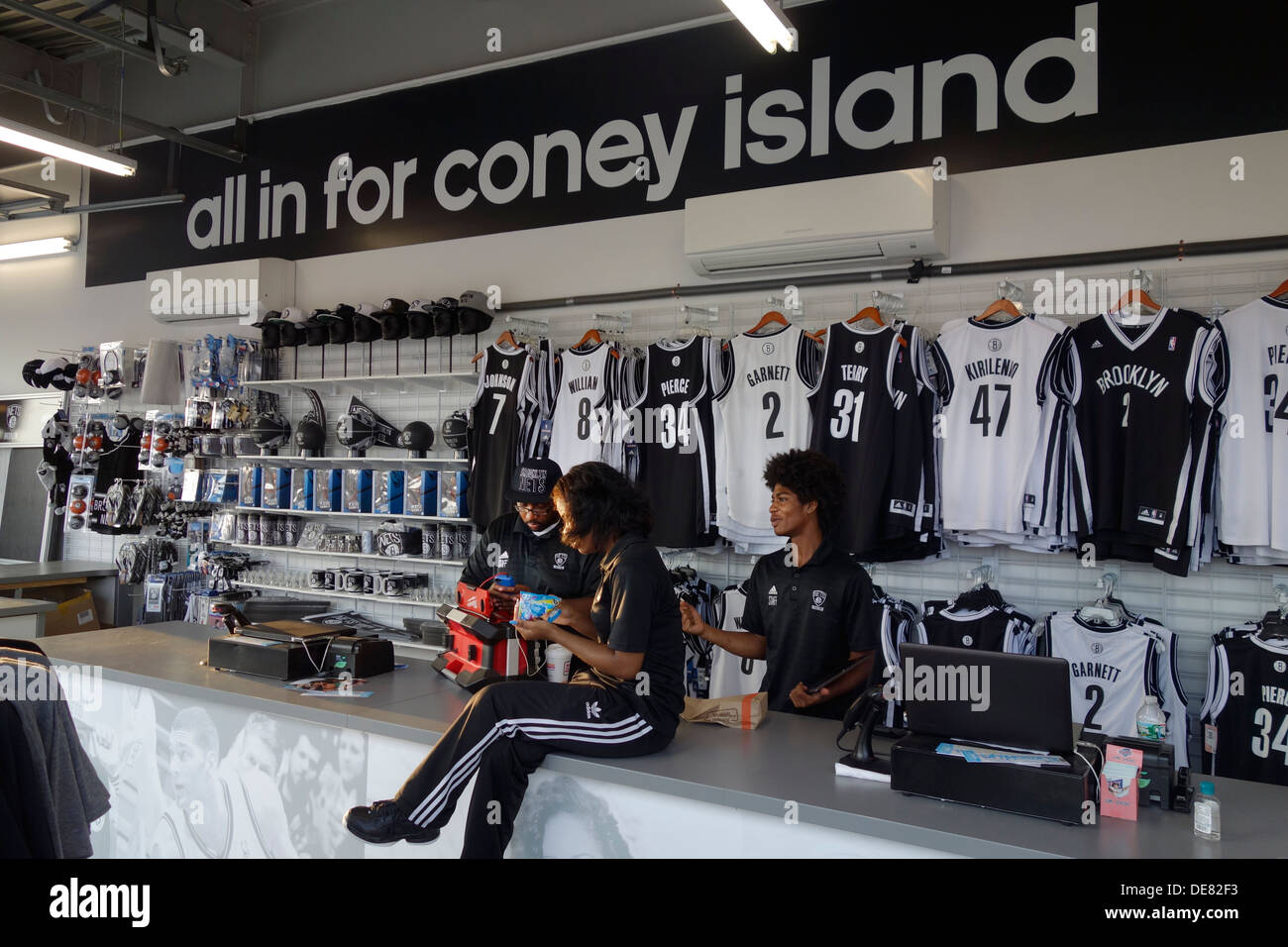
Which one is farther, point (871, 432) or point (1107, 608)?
point (871, 432)

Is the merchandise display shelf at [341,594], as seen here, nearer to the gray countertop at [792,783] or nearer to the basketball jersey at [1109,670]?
the gray countertop at [792,783]

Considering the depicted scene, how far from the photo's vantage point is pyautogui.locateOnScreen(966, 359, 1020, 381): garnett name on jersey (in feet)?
12.9

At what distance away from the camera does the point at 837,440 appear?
4203mm

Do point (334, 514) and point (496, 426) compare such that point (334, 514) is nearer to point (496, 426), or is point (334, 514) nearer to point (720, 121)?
point (496, 426)

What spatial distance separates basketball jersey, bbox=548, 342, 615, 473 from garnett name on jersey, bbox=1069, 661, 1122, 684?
2432 millimetres

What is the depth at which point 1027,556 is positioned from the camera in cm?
416

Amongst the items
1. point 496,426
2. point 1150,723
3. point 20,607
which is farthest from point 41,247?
point 1150,723

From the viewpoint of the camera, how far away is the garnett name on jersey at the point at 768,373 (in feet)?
14.5

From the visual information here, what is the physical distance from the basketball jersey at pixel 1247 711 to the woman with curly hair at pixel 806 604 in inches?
58.0

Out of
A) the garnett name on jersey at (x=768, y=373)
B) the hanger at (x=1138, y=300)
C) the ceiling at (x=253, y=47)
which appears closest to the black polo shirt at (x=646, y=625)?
the garnett name on jersey at (x=768, y=373)

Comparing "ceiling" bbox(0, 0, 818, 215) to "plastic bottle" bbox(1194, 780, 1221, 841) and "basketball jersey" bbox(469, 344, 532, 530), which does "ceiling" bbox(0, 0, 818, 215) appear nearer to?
"basketball jersey" bbox(469, 344, 532, 530)

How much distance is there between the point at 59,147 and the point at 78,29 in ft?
2.69
